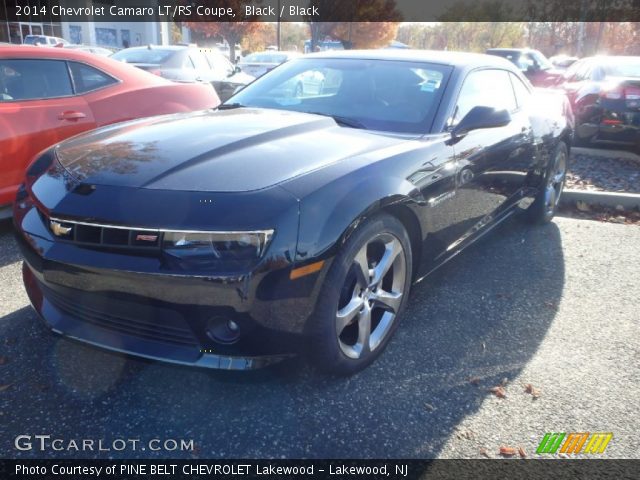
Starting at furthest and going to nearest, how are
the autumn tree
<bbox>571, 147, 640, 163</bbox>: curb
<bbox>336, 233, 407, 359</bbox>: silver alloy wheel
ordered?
the autumn tree → <bbox>571, 147, 640, 163</bbox>: curb → <bbox>336, 233, 407, 359</bbox>: silver alloy wheel

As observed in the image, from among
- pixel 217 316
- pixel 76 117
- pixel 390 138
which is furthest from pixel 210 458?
pixel 76 117

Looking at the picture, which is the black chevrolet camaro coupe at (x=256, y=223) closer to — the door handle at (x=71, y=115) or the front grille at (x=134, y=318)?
the front grille at (x=134, y=318)

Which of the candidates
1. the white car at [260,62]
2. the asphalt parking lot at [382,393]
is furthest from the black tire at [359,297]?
the white car at [260,62]

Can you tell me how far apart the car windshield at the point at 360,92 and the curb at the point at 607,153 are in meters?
5.50

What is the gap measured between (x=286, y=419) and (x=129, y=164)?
1.28 metres

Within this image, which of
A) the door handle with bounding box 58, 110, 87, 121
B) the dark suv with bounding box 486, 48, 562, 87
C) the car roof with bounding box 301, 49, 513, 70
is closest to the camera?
the car roof with bounding box 301, 49, 513, 70

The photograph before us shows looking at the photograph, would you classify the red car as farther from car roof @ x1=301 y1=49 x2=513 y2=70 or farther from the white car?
the white car

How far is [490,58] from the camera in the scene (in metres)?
4.09

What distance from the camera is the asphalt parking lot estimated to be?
6.97 ft

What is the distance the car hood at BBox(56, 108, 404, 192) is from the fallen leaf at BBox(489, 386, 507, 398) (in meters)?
1.28

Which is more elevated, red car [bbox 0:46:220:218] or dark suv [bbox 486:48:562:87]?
red car [bbox 0:46:220:218]

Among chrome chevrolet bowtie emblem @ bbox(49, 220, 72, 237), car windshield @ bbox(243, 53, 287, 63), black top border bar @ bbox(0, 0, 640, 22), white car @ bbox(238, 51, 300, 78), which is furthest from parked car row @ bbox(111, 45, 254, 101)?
black top border bar @ bbox(0, 0, 640, 22)

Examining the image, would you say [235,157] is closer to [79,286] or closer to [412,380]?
[79,286]

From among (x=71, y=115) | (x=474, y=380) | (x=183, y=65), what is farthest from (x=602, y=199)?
(x=183, y=65)
